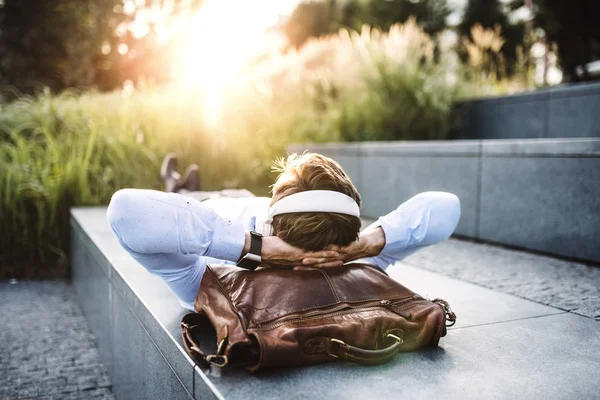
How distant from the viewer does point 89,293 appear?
11.5ft

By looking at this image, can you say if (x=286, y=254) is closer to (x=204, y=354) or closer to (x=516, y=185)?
(x=204, y=354)

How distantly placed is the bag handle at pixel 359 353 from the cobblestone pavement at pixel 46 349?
1533 millimetres

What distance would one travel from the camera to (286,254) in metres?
1.75

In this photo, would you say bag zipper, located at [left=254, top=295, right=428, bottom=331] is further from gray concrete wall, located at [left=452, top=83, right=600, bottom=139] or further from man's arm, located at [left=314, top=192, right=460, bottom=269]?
gray concrete wall, located at [left=452, top=83, right=600, bottom=139]

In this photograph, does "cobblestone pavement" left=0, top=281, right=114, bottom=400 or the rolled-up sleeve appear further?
"cobblestone pavement" left=0, top=281, right=114, bottom=400

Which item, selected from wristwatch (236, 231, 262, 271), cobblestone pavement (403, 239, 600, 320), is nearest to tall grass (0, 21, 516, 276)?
cobblestone pavement (403, 239, 600, 320)

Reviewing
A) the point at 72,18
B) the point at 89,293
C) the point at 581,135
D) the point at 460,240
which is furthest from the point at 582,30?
the point at 89,293

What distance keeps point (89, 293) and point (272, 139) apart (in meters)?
4.09

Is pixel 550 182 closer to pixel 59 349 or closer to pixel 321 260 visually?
pixel 321 260

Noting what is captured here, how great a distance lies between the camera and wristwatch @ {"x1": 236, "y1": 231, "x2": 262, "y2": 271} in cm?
175

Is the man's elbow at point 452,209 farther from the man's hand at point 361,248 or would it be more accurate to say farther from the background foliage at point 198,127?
the background foliage at point 198,127

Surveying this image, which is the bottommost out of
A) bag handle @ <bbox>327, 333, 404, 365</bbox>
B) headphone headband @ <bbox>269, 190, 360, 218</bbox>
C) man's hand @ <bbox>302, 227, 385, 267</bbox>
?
bag handle @ <bbox>327, 333, 404, 365</bbox>

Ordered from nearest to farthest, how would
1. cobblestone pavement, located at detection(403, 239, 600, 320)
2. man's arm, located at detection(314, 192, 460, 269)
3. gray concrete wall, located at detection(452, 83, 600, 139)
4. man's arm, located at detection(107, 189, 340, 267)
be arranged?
man's arm, located at detection(107, 189, 340, 267), man's arm, located at detection(314, 192, 460, 269), cobblestone pavement, located at detection(403, 239, 600, 320), gray concrete wall, located at detection(452, 83, 600, 139)

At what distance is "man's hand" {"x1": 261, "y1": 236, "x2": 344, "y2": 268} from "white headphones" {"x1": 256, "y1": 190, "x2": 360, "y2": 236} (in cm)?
10
